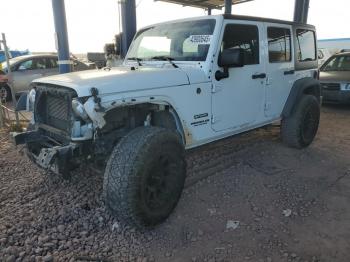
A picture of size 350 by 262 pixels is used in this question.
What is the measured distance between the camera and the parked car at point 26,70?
31.9ft

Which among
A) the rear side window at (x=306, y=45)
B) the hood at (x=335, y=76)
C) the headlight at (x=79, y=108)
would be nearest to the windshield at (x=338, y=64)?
the hood at (x=335, y=76)

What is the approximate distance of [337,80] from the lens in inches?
331

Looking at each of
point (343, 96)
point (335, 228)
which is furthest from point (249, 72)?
point (343, 96)

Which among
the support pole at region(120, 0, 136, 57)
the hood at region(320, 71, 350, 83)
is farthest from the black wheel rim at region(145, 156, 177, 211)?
the hood at region(320, 71, 350, 83)

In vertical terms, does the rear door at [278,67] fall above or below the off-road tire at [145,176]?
above

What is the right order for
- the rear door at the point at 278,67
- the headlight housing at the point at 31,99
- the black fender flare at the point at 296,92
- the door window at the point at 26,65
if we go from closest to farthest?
the headlight housing at the point at 31,99 < the rear door at the point at 278,67 < the black fender flare at the point at 296,92 < the door window at the point at 26,65

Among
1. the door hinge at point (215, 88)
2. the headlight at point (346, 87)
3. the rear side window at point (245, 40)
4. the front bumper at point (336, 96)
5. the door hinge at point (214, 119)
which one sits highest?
the rear side window at point (245, 40)

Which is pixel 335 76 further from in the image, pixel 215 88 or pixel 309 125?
pixel 215 88

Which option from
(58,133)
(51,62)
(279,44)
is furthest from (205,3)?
(58,133)

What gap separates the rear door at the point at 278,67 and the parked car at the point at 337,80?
4.32 meters

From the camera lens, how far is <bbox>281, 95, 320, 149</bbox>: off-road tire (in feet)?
16.0

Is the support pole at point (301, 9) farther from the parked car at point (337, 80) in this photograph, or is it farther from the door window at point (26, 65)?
the door window at point (26, 65)

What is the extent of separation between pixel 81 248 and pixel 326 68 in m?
9.13

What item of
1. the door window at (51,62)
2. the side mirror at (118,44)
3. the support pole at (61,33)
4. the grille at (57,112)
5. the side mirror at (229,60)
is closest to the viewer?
the grille at (57,112)
